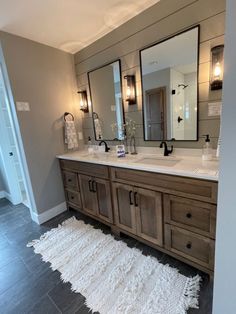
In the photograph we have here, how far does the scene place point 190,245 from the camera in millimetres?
1438

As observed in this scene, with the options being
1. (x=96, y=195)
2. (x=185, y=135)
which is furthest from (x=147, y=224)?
(x=185, y=135)

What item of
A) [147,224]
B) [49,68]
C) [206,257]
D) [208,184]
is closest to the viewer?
[208,184]

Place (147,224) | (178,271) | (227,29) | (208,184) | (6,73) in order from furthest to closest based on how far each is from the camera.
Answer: (6,73) → (147,224) → (178,271) → (208,184) → (227,29)

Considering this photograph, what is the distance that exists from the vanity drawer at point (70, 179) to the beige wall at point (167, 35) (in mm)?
1056

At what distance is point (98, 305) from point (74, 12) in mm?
2753

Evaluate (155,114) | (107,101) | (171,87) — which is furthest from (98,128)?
(171,87)

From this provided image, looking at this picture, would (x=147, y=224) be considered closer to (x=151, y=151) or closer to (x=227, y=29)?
(x=151, y=151)

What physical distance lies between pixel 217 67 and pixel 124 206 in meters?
1.59

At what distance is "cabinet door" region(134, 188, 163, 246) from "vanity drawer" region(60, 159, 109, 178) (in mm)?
472

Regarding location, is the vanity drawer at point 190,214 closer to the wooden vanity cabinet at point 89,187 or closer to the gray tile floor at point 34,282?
the gray tile floor at point 34,282

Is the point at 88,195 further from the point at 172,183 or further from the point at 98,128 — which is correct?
the point at 172,183

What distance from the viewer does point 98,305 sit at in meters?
1.29

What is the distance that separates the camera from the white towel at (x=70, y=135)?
2.65 metres

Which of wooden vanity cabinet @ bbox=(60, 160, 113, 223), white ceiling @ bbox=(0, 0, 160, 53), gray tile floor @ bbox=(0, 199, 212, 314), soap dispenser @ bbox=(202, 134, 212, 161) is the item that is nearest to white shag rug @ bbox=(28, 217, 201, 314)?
gray tile floor @ bbox=(0, 199, 212, 314)
